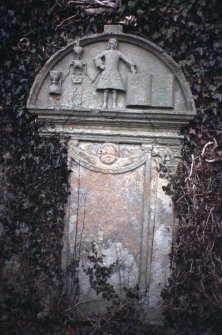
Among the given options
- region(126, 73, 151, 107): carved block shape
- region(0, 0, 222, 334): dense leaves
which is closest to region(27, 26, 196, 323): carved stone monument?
region(126, 73, 151, 107): carved block shape

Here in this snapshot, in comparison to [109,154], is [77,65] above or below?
above

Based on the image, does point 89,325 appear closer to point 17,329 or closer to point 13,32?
point 17,329

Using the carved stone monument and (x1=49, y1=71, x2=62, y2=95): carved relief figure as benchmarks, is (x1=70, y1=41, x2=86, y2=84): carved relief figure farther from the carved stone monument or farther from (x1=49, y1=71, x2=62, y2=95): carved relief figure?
(x1=49, y1=71, x2=62, y2=95): carved relief figure

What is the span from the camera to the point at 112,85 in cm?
473

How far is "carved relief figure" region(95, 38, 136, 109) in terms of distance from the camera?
4750 mm

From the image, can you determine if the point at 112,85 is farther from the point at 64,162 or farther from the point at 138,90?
the point at 64,162

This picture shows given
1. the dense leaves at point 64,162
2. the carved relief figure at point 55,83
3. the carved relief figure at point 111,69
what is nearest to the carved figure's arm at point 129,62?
the carved relief figure at point 111,69

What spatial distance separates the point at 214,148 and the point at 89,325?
2326mm

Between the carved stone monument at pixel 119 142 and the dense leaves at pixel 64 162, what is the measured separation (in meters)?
0.16

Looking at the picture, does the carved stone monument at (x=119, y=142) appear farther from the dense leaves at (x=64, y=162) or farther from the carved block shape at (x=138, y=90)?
the dense leaves at (x=64, y=162)

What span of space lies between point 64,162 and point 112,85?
39.2 inches

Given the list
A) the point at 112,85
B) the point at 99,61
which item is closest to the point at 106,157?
the point at 112,85

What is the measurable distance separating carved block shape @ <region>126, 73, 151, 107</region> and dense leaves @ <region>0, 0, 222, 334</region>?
44 cm

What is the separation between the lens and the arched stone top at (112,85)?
4723 mm
